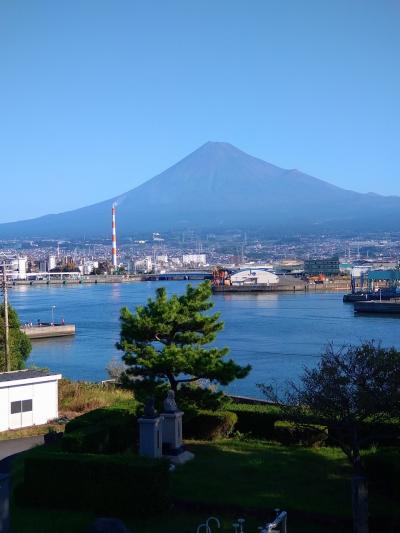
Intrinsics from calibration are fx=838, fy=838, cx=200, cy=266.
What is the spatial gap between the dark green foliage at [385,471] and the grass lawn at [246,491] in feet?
0.51

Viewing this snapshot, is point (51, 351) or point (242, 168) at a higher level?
point (242, 168)

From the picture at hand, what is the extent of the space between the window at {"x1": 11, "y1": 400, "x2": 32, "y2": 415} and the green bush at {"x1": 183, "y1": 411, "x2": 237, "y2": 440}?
1.79 metres

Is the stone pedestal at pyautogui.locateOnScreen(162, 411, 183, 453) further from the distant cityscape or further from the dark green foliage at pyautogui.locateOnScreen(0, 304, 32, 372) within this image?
the distant cityscape

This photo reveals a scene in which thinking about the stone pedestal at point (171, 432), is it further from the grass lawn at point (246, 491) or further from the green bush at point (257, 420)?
the green bush at point (257, 420)

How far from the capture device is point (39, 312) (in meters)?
28.9

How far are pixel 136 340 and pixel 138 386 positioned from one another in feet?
1.25

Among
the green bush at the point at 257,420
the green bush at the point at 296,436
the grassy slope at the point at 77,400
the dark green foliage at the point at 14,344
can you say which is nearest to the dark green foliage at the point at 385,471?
the green bush at the point at 296,436

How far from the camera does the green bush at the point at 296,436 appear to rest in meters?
5.59

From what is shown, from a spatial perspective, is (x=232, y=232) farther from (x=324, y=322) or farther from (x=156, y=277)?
(x=324, y=322)

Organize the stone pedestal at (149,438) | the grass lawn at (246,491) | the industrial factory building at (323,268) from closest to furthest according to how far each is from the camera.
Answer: the grass lawn at (246,491) → the stone pedestal at (149,438) → the industrial factory building at (323,268)

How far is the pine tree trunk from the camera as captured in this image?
3553mm

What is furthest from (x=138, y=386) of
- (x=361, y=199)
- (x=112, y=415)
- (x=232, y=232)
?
(x=361, y=199)

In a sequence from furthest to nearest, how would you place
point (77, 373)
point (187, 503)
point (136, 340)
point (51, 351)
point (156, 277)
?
point (156, 277) → point (51, 351) → point (77, 373) → point (136, 340) → point (187, 503)

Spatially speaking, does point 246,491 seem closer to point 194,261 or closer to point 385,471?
point 385,471
